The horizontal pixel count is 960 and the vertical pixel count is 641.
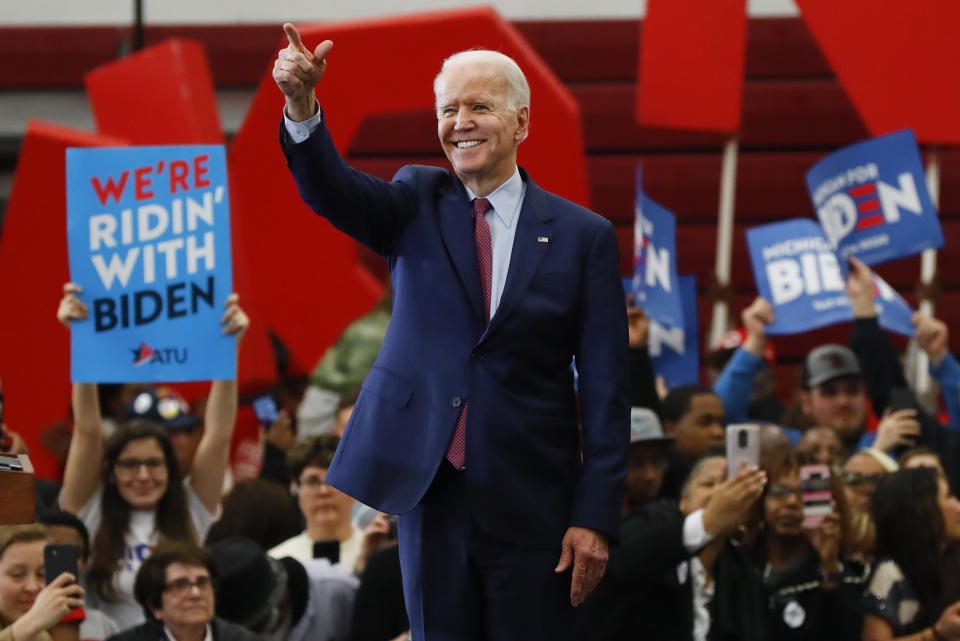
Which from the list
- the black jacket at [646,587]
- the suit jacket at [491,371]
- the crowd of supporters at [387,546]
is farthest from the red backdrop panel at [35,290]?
the suit jacket at [491,371]

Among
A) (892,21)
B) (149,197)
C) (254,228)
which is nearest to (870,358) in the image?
(892,21)

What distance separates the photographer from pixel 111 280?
4824 millimetres

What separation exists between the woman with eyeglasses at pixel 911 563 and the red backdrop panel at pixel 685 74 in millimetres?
3382

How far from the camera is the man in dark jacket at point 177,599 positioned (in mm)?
4059

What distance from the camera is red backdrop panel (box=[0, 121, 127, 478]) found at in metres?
6.84

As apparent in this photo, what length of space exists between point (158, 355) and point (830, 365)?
2.62 metres

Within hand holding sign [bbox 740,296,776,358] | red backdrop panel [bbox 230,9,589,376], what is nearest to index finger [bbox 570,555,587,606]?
hand holding sign [bbox 740,296,776,358]

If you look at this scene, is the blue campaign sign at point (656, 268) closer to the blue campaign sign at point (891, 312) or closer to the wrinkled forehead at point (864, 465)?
the blue campaign sign at point (891, 312)

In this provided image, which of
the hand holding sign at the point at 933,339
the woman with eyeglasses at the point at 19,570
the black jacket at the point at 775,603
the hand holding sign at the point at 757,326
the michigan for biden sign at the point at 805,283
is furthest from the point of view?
the michigan for biden sign at the point at 805,283

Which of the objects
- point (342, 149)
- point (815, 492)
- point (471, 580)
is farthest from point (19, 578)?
point (342, 149)

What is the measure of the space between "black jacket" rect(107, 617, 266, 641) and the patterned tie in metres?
1.73

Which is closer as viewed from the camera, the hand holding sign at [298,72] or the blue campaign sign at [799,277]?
the hand holding sign at [298,72]

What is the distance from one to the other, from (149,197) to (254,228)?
2.85 meters

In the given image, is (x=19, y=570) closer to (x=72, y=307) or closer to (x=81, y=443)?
(x=81, y=443)
